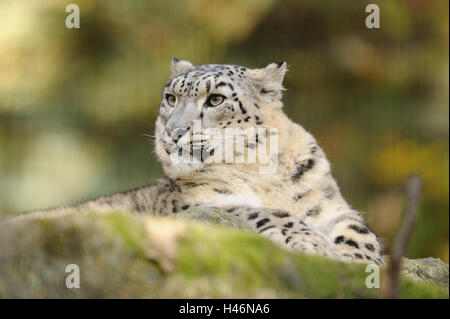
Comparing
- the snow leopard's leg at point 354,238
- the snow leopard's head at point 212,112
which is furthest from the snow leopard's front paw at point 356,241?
the snow leopard's head at point 212,112

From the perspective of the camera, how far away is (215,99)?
6230 millimetres

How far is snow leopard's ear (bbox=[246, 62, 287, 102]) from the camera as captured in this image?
21.4 feet

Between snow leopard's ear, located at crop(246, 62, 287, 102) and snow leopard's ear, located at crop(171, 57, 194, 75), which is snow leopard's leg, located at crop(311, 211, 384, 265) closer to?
snow leopard's ear, located at crop(246, 62, 287, 102)

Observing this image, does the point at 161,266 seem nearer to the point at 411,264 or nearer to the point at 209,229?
the point at 209,229

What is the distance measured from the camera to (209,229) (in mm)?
3207

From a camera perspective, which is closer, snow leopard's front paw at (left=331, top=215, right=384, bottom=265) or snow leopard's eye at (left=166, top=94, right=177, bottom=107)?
snow leopard's front paw at (left=331, top=215, right=384, bottom=265)

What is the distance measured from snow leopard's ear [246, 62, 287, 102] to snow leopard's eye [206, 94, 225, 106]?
45cm

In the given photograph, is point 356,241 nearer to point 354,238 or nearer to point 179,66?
point 354,238

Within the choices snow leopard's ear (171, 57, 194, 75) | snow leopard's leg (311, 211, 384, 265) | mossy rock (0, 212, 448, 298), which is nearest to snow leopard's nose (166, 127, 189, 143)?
snow leopard's ear (171, 57, 194, 75)

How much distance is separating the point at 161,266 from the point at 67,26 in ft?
32.4

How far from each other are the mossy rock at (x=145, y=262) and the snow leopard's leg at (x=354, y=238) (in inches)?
82.8

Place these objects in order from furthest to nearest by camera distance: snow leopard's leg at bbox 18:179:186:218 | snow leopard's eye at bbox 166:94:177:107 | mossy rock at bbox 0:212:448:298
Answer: snow leopard's eye at bbox 166:94:177:107, snow leopard's leg at bbox 18:179:186:218, mossy rock at bbox 0:212:448:298

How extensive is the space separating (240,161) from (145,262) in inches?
128

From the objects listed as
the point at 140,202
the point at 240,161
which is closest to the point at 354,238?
the point at 240,161
